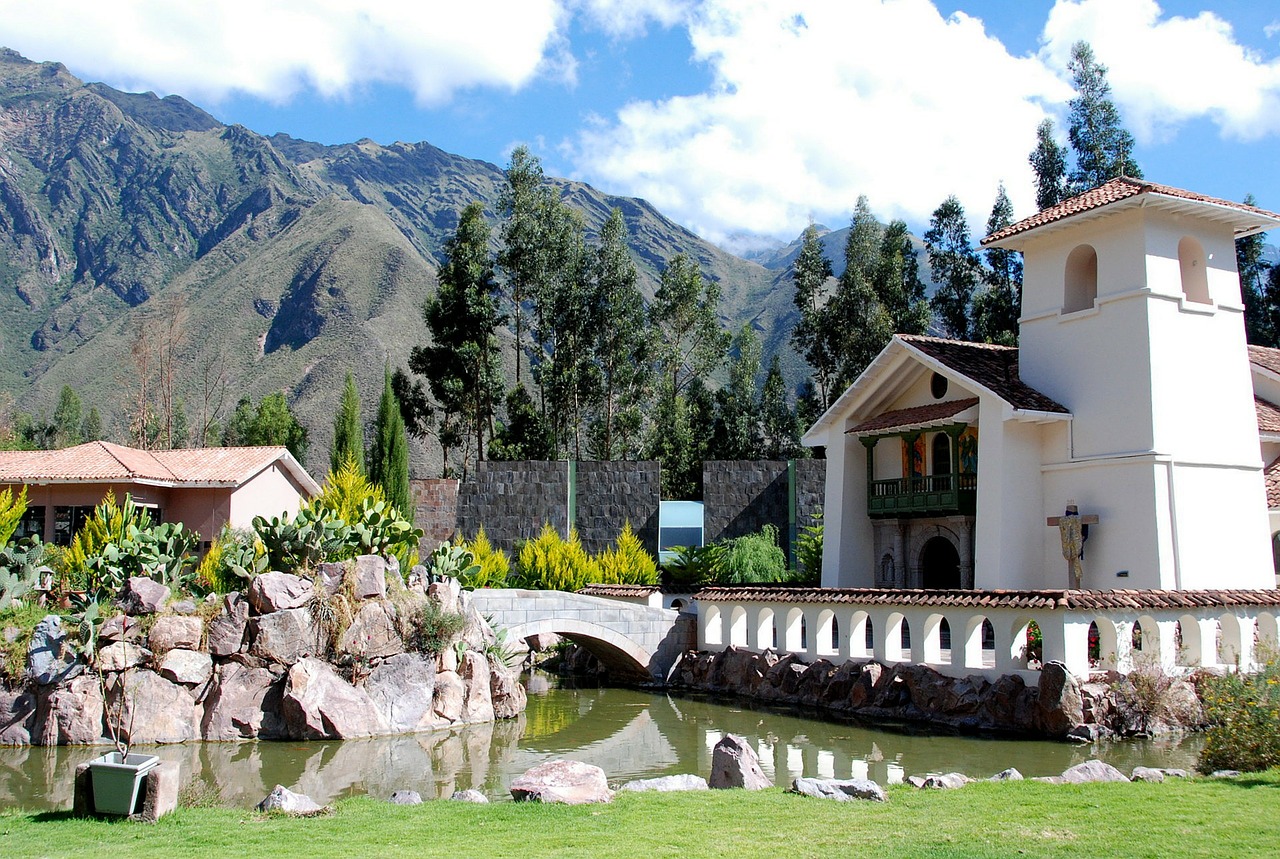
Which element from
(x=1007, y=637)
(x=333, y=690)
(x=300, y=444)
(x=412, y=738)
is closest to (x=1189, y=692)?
(x=1007, y=637)

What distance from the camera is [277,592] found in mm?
18859

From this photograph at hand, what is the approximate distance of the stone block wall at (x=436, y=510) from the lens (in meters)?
34.2

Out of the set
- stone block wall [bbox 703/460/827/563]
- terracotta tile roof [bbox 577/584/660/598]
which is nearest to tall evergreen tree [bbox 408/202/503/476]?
stone block wall [bbox 703/460/827/563]

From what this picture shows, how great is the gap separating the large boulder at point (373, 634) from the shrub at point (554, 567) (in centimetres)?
1019

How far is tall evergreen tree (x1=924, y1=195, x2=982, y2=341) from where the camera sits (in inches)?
1607

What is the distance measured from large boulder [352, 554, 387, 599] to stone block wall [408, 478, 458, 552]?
1403cm

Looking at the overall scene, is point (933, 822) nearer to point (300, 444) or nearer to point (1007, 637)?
point (1007, 637)

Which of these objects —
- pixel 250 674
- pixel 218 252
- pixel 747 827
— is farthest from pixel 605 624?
pixel 218 252

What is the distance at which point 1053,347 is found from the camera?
22.5 metres

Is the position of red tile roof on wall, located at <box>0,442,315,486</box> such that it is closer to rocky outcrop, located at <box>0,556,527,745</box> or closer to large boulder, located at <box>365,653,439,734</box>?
rocky outcrop, located at <box>0,556,527,745</box>

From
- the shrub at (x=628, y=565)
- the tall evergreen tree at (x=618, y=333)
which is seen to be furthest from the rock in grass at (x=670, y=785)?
the tall evergreen tree at (x=618, y=333)

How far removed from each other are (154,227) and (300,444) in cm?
8279

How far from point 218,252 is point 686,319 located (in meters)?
79.4

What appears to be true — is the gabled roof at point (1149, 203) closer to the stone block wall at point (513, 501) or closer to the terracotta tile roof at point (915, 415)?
the terracotta tile roof at point (915, 415)
